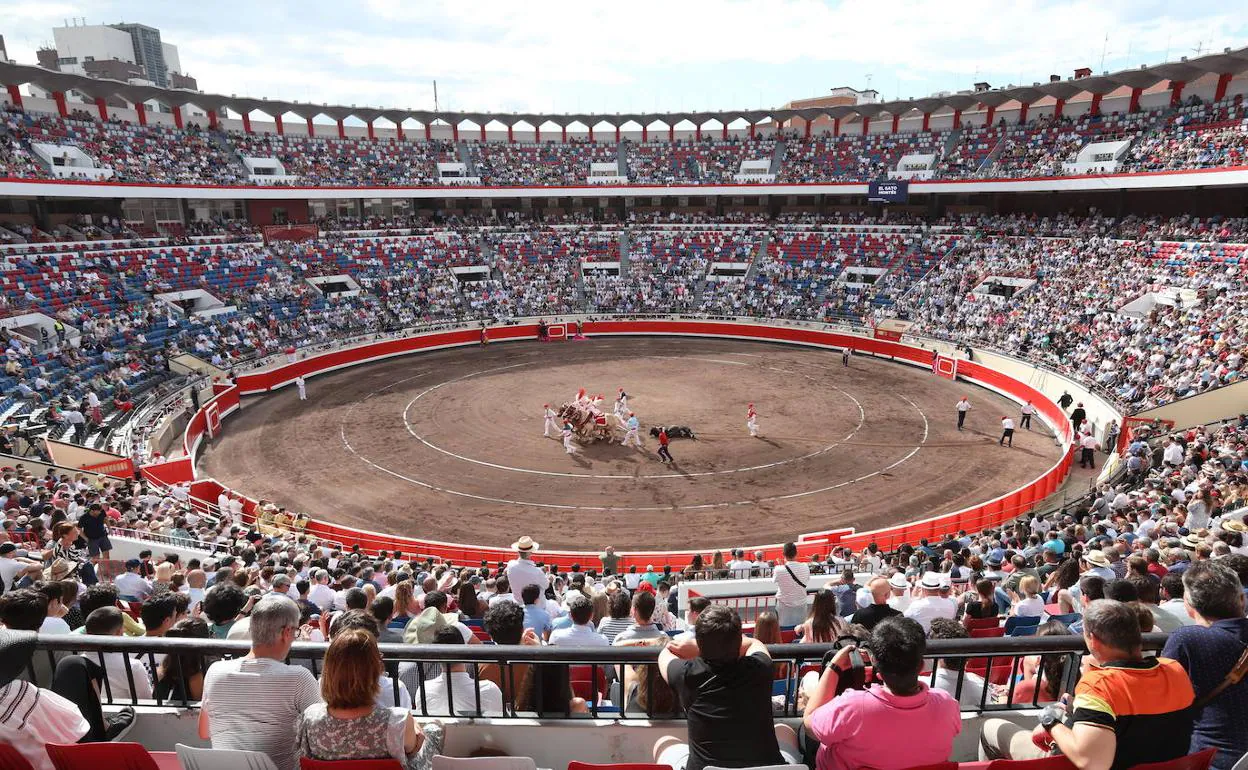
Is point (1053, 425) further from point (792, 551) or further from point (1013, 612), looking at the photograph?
point (1013, 612)

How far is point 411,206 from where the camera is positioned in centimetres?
6103

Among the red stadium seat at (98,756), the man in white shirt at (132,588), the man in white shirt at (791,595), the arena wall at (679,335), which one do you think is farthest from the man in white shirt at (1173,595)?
the man in white shirt at (132,588)

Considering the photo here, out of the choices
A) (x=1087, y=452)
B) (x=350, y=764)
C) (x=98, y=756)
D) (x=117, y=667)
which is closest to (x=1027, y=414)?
(x=1087, y=452)

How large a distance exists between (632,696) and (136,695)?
3851 millimetres

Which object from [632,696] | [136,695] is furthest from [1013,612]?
[136,695]

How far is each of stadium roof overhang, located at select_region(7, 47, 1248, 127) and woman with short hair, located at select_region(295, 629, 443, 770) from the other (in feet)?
171

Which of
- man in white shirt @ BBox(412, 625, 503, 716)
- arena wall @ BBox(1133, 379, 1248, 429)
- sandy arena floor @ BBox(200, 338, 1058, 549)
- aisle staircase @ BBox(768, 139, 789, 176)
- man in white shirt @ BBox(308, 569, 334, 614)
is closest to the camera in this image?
man in white shirt @ BBox(412, 625, 503, 716)

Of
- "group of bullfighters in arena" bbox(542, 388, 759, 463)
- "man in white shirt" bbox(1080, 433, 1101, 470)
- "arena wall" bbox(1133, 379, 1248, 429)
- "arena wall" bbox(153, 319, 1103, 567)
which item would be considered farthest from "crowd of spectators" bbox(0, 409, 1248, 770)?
"group of bullfighters in arena" bbox(542, 388, 759, 463)

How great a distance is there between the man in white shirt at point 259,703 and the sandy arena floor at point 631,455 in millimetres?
16163

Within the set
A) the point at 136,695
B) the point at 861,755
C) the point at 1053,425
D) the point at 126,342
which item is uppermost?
the point at 861,755

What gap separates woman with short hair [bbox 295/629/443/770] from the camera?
380 cm

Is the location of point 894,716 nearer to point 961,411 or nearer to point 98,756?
point 98,756

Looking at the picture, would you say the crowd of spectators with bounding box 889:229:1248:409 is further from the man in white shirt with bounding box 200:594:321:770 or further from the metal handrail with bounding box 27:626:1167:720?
the man in white shirt with bounding box 200:594:321:770

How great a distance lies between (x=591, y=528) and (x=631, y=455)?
6348mm
